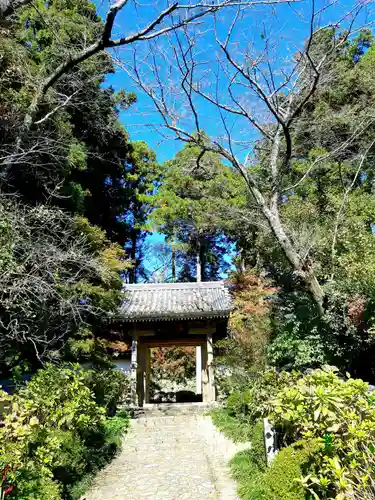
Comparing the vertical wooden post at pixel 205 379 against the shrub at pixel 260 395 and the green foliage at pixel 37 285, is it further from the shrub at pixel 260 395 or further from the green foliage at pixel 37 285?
the green foliage at pixel 37 285

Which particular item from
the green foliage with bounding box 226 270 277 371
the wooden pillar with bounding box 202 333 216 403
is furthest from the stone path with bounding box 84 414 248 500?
the wooden pillar with bounding box 202 333 216 403

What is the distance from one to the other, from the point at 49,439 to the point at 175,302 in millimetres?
9276

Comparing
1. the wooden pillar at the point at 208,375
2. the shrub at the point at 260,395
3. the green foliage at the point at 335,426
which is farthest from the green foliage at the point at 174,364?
the green foliage at the point at 335,426

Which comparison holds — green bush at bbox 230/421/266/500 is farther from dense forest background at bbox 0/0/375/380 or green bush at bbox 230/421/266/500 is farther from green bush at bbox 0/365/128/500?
dense forest background at bbox 0/0/375/380

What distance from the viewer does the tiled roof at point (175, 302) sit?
11578 millimetres

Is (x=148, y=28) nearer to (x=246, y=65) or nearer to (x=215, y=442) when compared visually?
(x=246, y=65)

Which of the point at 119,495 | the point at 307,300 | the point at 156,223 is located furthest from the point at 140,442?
the point at 156,223

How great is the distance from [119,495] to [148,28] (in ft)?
16.1

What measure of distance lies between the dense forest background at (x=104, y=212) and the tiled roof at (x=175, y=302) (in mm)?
797

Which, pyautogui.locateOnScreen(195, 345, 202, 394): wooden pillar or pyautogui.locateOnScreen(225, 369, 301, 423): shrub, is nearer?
pyautogui.locateOnScreen(225, 369, 301, 423): shrub

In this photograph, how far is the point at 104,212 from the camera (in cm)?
1462

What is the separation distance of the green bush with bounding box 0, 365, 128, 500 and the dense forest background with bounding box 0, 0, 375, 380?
0.69 m

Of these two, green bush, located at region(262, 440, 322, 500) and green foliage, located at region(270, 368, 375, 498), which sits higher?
green foliage, located at region(270, 368, 375, 498)

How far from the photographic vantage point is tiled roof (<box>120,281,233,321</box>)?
11.6 m
